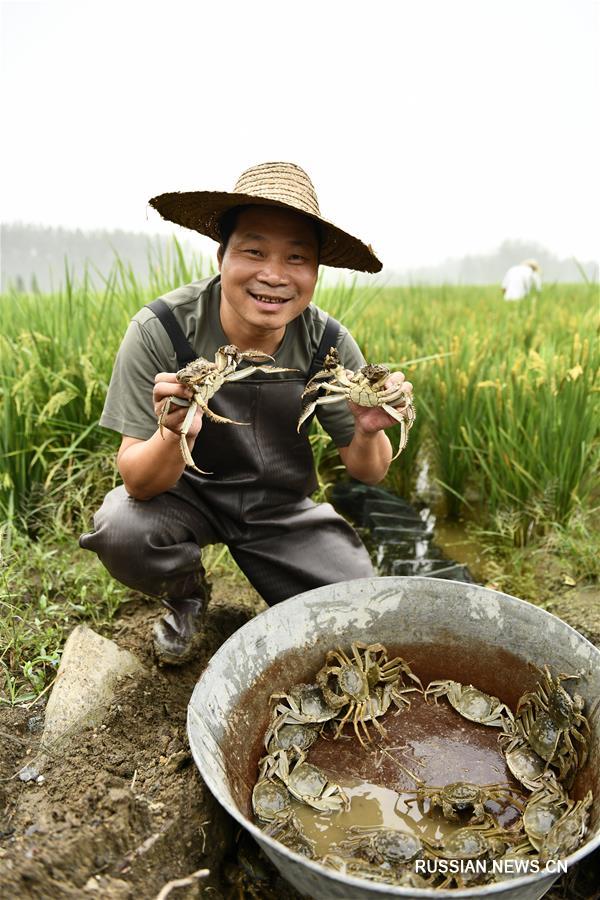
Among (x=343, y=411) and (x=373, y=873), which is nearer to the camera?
(x=373, y=873)

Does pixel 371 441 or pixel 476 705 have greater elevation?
pixel 371 441

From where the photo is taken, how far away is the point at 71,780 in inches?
61.4

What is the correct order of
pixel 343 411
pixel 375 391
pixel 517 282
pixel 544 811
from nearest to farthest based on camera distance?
pixel 544 811
pixel 375 391
pixel 343 411
pixel 517 282

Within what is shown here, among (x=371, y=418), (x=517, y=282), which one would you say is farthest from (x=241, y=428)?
(x=517, y=282)

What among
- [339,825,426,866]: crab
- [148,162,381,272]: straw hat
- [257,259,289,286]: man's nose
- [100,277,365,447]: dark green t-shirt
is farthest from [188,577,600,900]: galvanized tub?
[148,162,381,272]: straw hat

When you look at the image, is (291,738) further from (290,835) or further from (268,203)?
(268,203)

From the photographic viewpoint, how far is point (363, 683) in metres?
1.78

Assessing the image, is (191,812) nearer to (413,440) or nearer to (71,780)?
(71,780)

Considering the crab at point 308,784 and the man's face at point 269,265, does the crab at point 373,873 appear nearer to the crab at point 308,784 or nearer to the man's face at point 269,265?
the crab at point 308,784

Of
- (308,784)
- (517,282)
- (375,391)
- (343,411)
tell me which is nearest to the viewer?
(308,784)

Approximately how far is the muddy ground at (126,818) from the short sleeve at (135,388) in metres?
0.74

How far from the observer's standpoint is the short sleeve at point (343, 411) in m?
2.09

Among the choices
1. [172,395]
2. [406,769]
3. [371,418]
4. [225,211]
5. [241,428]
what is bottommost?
[406,769]

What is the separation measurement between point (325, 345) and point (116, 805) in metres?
1.34
